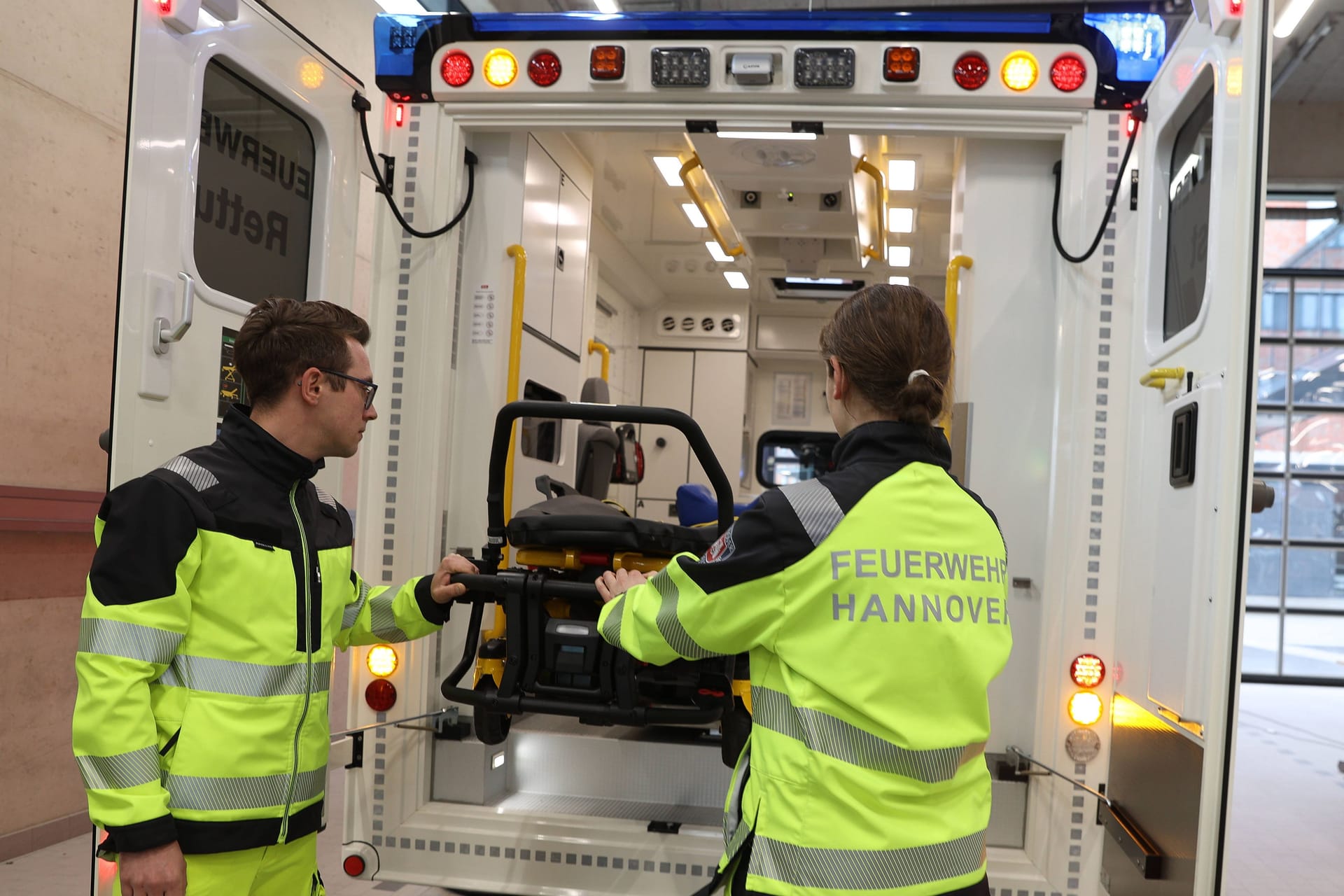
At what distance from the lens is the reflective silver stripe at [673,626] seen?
1.56 metres

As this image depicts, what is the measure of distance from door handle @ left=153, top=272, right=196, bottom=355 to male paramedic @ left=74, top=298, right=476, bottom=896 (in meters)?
0.27

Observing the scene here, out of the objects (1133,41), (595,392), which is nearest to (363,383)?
(1133,41)

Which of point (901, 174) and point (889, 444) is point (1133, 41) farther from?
point (901, 174)

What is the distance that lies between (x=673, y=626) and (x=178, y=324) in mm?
1256

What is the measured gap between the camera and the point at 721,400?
27.2 feet

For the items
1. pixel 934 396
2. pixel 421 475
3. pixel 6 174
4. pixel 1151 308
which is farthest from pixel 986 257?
pixel 6 174

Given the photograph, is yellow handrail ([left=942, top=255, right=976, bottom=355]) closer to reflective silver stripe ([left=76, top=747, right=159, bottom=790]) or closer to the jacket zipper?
the jacket zipper

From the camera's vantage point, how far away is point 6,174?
146 inches

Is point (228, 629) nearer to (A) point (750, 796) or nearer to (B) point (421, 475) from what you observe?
(A) point (750, 796)

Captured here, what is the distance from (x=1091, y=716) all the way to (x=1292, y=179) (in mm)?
10062

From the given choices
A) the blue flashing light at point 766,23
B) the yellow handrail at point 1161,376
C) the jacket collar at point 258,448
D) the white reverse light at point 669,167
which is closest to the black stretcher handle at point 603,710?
the jacket collar at point 258,448

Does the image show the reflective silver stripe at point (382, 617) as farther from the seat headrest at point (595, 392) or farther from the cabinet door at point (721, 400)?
the cabinet door at point (721, 400)

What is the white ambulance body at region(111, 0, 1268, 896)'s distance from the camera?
2195mm

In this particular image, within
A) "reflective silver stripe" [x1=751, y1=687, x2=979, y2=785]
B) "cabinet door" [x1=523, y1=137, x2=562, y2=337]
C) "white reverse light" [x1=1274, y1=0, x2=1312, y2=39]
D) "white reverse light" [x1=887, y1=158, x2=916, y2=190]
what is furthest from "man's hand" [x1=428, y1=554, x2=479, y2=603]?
"white reverse light" [x1=1274, y1=0, x2=1312, y2=39]
